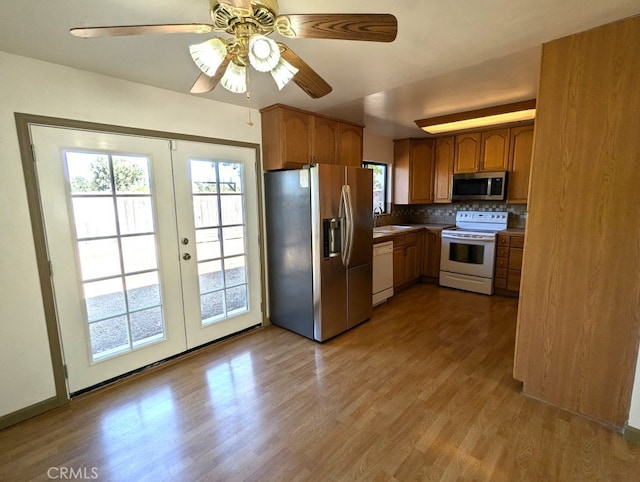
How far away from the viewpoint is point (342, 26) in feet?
3.49

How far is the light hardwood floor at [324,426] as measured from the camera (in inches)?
62.0

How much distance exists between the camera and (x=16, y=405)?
1.95 meters

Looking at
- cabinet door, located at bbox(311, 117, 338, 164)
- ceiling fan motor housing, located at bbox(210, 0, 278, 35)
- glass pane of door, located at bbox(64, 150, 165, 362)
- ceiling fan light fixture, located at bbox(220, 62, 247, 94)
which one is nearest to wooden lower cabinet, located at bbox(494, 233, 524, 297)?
cabinet door, located at bbox(311, 117, 338, 164)

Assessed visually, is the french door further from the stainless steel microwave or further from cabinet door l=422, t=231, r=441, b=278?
the stainless steel microwave

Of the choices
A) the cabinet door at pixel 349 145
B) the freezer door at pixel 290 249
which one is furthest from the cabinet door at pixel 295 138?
the cabinet door at pixel 349 145

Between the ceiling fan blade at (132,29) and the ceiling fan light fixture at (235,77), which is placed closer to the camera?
the ceiling fan blade at (132,29)

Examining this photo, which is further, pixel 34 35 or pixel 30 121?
pixel 30 121

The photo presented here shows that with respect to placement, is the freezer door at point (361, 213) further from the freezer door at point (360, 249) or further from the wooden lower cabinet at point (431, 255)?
the wooden lower cabinet at point (431, 255)

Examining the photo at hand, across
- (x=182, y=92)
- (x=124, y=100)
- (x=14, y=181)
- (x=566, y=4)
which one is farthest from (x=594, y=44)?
(x=14, y=181)

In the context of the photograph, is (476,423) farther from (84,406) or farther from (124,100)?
(124,100)

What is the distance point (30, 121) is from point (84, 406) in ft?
6.38

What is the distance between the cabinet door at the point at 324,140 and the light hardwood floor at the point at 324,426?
2019mm

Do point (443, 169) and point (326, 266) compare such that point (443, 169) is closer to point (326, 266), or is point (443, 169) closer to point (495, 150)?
point (495, 150)

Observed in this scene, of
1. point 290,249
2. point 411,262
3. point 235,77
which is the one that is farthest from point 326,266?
point 411,262
